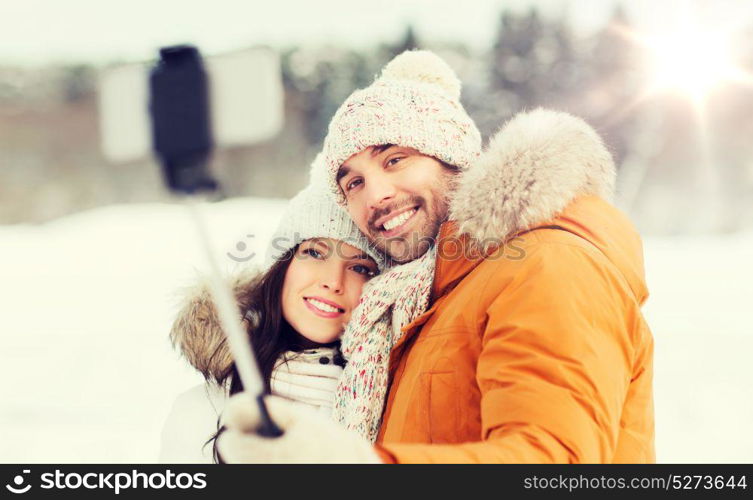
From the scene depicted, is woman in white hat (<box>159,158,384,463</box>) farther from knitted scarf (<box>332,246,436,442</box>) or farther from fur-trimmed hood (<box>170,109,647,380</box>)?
fur-trimmed hood (<box>170,109,647,380</box>)

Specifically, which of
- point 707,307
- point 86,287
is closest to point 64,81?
point 86,287

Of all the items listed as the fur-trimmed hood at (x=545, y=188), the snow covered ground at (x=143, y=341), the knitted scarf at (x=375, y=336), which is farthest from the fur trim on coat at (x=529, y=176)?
the snow covered ground at (x=143, y=341)

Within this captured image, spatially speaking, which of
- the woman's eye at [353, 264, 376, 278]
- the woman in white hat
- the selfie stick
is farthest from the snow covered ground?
the selfie stick

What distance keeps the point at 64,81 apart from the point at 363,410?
2172 cm

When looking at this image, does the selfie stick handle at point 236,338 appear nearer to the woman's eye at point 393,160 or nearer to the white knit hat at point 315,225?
the woman's eye at point 393,160

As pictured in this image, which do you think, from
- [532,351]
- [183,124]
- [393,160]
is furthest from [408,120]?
[183,124]

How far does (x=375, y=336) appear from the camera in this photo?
2.03 m

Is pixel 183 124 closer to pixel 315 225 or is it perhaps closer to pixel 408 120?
pixel 408 120

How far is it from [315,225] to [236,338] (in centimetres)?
151

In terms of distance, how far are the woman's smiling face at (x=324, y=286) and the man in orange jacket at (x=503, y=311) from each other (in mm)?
243
